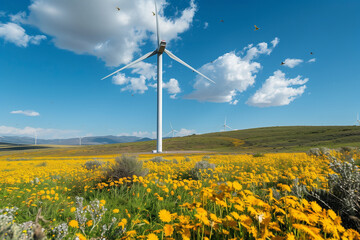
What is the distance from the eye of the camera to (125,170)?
22.9 feet

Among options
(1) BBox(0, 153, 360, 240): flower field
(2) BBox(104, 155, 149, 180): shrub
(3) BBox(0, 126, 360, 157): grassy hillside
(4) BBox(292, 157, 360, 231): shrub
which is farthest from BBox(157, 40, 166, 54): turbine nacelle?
(4) BBox(292, 157, 360, 231): shrub

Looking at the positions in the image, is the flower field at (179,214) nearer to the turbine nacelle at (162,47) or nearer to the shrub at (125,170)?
the shrub at (125,170)

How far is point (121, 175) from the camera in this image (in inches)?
273

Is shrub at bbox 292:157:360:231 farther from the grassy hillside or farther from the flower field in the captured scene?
the grassy hillside

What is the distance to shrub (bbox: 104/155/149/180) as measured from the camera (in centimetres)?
695

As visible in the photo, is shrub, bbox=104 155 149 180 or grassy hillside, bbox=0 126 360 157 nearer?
shrub, bbox=104 155 149 180

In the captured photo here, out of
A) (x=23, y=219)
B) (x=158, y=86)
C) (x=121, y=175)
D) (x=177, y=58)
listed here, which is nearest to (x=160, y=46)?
(x=177, y=58)

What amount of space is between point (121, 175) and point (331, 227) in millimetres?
6123

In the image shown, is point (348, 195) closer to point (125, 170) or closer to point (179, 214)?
point (179, 214)

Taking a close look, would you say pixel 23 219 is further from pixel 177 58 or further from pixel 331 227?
pixel 177 58

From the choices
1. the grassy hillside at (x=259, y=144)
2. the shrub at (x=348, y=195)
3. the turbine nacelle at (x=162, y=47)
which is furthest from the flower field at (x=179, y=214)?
the grassy hillside at (x=259, y=144)

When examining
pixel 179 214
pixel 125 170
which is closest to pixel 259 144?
pixel 125 170

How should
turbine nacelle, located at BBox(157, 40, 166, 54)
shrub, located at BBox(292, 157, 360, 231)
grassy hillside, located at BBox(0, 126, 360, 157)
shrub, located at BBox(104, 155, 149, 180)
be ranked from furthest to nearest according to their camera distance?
1. grassy hillside, located at BBox(0, 126, 360, 157)
2. turbine nacelle, located at BBox(157, 40, 166, 54)
3. shrub, located at BBox(104, 155, 149, 180)
4. shrub, located at BBox(292, 157, 360, 231)

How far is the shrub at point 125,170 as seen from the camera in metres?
6.95
